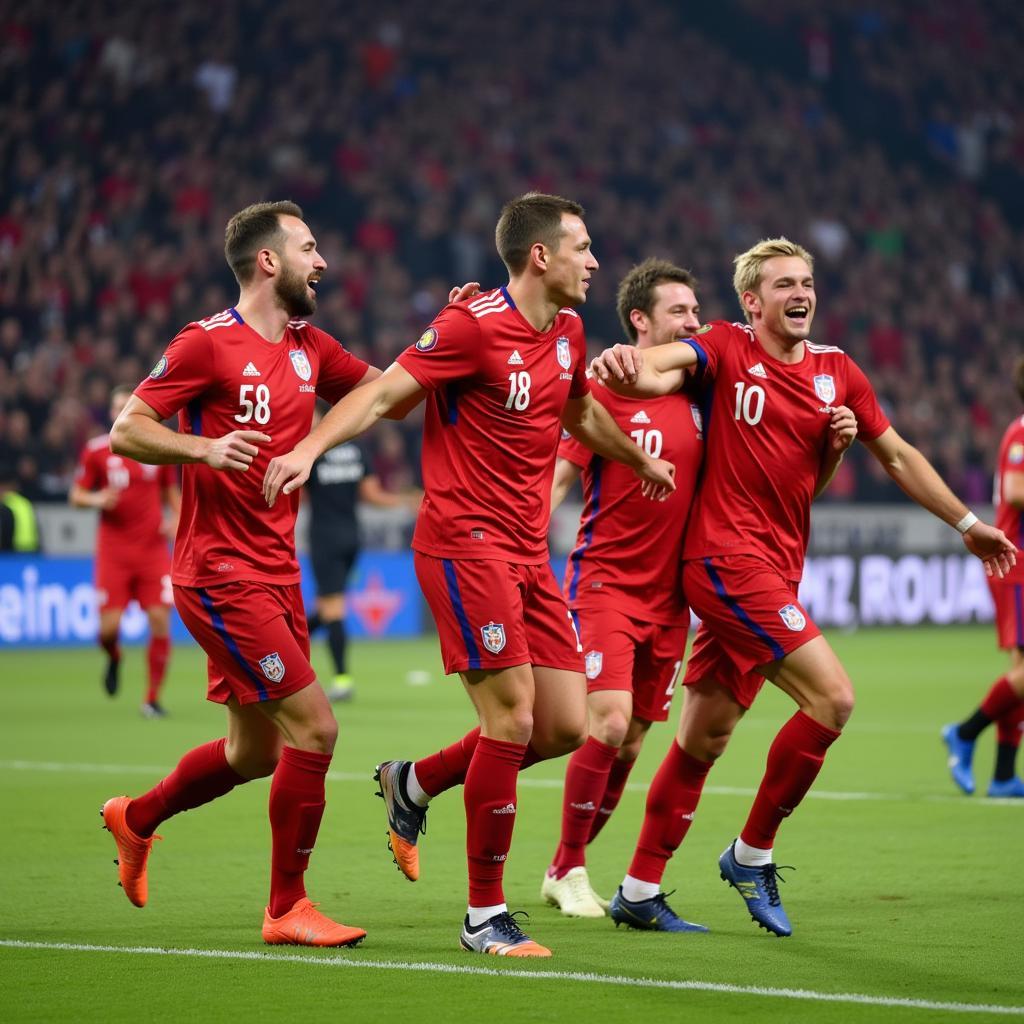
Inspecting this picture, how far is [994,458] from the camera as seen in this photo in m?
28.5

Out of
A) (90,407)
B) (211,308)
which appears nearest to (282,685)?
(90,407)

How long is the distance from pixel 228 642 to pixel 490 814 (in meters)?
1.01

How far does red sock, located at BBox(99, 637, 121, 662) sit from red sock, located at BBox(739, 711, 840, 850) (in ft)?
28.7

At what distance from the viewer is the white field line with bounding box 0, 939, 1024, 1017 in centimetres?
500

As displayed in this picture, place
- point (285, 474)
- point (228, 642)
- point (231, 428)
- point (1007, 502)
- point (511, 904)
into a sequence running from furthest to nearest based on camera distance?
point (1007, 502) → point (511, 904) → point (231, 428) → point (228, 642) → point (285, 474)

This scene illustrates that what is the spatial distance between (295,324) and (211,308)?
56.1 ft

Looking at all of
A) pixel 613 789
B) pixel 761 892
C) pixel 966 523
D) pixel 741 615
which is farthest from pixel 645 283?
pixel 761 892

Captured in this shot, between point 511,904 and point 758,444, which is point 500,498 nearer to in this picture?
point 758,444

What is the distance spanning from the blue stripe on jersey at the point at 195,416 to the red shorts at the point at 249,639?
527 mm

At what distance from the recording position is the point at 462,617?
233 inches

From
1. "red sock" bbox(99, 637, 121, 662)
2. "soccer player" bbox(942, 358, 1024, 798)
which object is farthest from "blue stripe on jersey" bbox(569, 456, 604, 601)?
"red sock" bbox(99, 637, 121, 662)

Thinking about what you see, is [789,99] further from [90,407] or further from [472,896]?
[472,896]

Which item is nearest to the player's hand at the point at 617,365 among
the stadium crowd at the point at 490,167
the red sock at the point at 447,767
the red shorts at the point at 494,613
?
the red shorts at the point at 494,613

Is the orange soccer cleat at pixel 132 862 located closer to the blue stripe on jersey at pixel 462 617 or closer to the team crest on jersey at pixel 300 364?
the blue stripe on jersey at pixel 462 617
